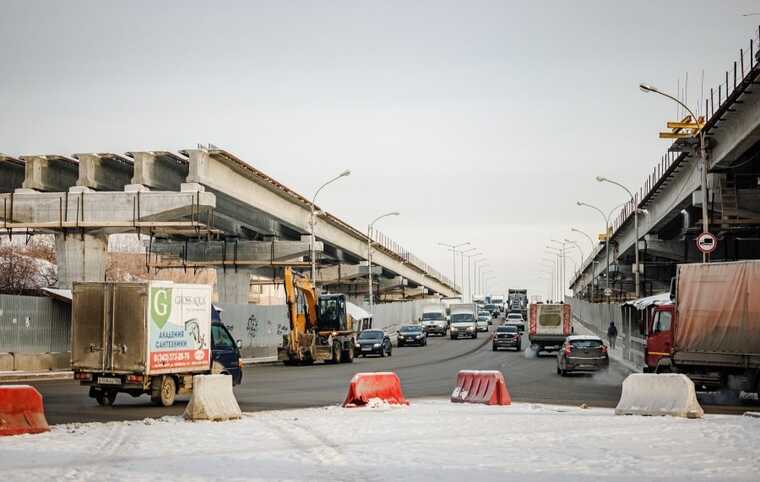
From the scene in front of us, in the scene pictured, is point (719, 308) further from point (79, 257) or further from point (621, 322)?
point (621, 322)

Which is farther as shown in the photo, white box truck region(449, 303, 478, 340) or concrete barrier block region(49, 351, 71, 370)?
white box truck region(449, 303, 478, 340)

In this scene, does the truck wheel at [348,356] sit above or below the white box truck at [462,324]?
below

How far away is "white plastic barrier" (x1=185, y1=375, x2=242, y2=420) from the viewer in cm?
1700

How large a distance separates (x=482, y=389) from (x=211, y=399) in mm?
6746

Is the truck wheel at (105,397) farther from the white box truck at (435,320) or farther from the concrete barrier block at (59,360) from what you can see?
the white box truck at (435,320)

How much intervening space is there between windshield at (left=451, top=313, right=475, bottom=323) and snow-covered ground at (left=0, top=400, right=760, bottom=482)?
58859mm

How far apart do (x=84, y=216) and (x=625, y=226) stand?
149ft

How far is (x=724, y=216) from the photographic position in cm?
3909

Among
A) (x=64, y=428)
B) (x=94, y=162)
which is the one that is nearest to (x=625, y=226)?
(x=94, y=162)

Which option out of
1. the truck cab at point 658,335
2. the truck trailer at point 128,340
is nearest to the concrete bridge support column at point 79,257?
the truck trailer at point 128,340

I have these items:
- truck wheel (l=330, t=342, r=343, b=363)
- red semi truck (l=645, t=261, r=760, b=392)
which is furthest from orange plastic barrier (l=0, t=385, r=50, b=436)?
truck wheel (l=330, t=342, r=343, b=363)

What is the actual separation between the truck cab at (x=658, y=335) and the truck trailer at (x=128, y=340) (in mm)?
13094

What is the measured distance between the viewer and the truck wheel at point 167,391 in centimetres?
2139

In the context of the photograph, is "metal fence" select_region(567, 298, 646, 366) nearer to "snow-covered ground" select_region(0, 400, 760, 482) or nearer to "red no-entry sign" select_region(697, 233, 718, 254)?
"red no-entry sign" select_region(697, 233, 718, 254)
